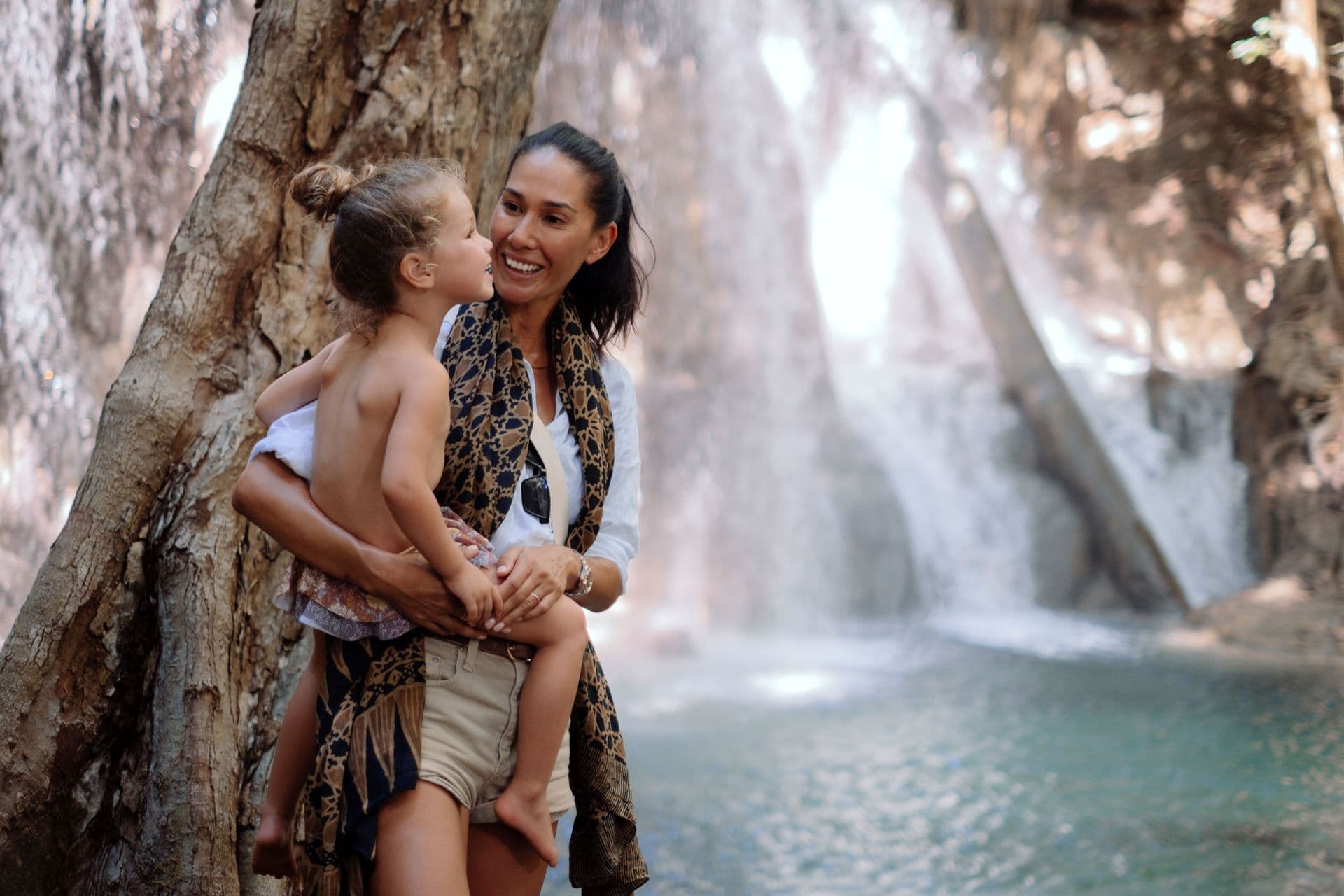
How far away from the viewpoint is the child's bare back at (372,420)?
1.54m

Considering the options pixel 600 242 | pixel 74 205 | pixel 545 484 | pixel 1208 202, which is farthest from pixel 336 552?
pixel 1208 202

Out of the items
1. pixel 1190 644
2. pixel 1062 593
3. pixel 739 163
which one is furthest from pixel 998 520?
pixel 739 163

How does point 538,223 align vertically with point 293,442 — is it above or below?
above

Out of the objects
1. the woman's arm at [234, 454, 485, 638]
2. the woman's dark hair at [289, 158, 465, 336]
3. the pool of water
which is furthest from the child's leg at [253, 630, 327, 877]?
the pool of water

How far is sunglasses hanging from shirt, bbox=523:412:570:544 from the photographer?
5.66 feet

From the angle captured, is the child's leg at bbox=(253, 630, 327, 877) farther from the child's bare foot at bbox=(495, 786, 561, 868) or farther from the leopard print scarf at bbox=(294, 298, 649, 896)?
the child's bare foot at bbox=(495, 786, 561, 868)

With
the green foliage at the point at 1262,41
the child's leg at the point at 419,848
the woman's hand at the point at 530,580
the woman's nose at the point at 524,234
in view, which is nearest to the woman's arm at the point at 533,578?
the woman's hand at the point at 530,580

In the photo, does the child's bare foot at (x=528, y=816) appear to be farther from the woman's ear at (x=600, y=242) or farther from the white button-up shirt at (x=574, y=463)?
the woman's ear at (x=600, y=242)

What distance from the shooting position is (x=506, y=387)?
174 centimetres

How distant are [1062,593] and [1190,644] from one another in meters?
2.25

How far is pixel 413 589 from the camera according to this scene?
1.53 meters

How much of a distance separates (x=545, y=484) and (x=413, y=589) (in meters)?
0.30

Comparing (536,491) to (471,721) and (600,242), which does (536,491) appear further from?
(600,242)

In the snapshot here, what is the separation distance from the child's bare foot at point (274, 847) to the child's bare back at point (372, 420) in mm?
487
